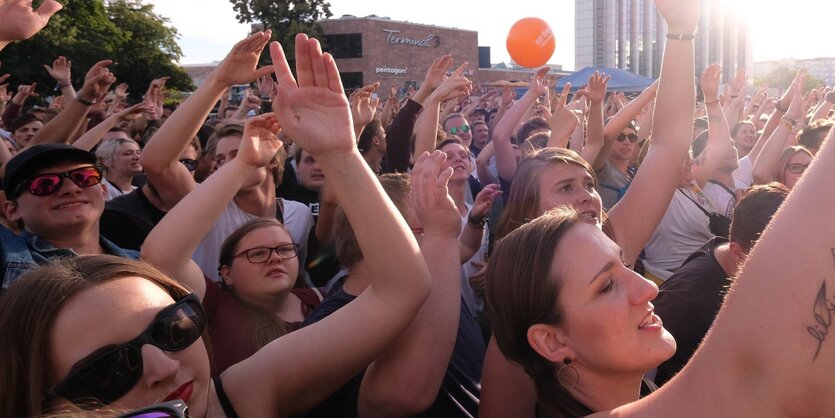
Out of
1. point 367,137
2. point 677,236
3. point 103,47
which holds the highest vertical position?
point 103,47

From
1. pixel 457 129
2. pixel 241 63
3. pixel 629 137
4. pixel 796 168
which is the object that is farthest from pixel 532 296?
pixel 457 129

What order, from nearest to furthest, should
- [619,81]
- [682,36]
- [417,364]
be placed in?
[417,364] → [682,36] → [619,81]

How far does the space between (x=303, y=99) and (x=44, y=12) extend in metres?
1.64

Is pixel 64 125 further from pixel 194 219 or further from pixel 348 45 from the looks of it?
pixel 348 45

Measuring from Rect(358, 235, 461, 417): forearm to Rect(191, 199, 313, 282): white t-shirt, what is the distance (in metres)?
1.46

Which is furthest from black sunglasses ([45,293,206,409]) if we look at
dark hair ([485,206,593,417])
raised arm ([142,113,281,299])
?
dark hair ([485,206,593,417])

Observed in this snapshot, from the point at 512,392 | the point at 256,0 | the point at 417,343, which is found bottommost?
the point at 512,392

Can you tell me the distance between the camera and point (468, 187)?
16.8 feet

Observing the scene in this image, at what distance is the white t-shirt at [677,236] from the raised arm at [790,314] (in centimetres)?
343

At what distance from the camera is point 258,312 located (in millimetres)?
2594

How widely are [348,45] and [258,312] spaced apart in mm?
52142

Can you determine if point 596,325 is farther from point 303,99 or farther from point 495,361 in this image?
point 303,99

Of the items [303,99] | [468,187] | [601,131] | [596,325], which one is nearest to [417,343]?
[596,325]

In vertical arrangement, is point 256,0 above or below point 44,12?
above
